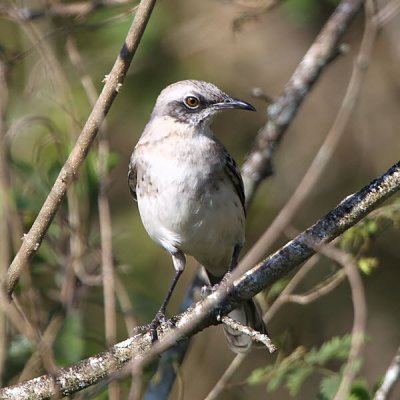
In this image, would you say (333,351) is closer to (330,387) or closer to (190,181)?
(330,387)

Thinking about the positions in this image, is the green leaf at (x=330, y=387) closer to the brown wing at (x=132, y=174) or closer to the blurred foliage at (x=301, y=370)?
the blurred foliage at (x=301, y=370)

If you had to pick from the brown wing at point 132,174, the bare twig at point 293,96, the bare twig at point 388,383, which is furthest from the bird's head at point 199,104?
the bare twig at point 388,383

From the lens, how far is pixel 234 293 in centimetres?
466

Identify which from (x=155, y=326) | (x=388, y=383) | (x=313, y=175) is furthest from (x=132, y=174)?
(x=313, y=175)

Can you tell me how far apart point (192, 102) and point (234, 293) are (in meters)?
1.86

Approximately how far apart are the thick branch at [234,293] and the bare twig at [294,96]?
241 centimetres

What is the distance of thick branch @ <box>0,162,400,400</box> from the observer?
4.41 meters

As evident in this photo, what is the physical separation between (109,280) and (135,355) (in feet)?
1.89

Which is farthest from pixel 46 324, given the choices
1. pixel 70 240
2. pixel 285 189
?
pixel 285 189

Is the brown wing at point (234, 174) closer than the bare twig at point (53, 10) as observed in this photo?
No

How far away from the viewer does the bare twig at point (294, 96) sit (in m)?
7.14

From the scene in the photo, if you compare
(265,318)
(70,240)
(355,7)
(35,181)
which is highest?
(355,7)

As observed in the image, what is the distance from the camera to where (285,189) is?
9.57 metres

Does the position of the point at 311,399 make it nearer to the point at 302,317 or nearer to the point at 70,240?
the point at 302,317
